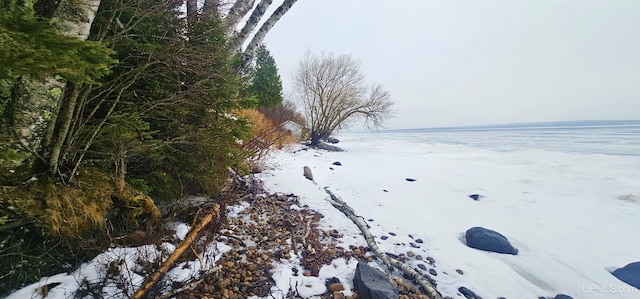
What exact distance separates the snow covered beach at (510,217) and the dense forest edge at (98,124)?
274 cm

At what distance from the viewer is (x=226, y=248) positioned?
123 inches

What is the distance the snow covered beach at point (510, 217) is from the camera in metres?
3.76

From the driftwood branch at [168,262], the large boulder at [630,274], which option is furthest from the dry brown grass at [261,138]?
the large boulder at [630,274]

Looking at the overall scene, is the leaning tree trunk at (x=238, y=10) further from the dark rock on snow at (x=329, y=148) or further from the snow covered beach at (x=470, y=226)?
the dark rock on snow at (x=329, y=148)

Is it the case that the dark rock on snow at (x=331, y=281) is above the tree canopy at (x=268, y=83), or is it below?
below

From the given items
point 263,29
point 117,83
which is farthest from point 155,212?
point 263,29

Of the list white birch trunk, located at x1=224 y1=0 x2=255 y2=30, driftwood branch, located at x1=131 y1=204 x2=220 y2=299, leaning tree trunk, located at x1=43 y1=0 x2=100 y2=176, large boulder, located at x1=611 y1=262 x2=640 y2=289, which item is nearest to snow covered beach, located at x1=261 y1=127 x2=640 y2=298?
large boulder, located at x1=611 y1=262 x2=640 y2=289

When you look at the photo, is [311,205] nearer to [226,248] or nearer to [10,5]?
[226,248]

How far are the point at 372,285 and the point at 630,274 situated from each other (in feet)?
15.1

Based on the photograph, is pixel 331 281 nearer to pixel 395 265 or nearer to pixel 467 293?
pixel 395 265

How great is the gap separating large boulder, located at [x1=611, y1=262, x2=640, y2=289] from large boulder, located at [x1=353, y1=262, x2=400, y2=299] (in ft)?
13.5

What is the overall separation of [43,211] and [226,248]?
5.56 feet

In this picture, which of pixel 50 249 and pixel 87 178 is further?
pixel 87 178

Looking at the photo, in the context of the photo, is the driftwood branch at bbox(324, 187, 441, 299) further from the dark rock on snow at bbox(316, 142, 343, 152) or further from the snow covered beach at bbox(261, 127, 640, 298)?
the dark rock on snow at bbox(316, 142, 343, 152)
